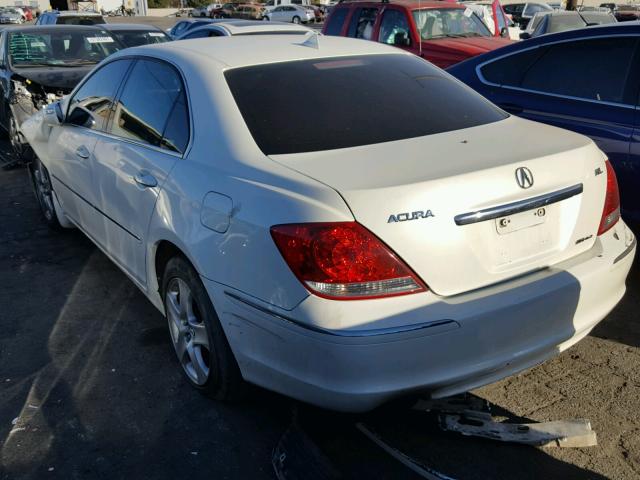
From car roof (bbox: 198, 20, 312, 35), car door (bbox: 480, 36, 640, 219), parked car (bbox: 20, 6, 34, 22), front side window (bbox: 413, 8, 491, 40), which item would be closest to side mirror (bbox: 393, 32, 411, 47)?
front side window (bbox: 413, 8, 491, 40)

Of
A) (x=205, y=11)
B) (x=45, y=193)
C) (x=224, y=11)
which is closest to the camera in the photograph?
(x=45, y=193)

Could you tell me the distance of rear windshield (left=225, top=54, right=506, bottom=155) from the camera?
9.36 feet

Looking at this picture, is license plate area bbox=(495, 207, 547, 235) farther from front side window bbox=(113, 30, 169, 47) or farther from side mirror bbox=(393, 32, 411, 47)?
front side window bbox=(113, 30, 169, 47)

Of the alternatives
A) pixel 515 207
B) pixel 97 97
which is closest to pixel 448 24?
pixel 97 97

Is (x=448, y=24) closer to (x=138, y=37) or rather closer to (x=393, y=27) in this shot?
(x=393, y=27)

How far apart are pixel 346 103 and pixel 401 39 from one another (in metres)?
6.89

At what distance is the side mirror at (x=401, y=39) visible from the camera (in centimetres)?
948

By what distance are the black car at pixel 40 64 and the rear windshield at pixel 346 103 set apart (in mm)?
5334

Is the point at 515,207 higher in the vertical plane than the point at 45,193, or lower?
higher

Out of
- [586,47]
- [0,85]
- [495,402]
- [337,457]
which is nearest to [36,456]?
[337,457]

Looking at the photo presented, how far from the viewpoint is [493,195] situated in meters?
2.40

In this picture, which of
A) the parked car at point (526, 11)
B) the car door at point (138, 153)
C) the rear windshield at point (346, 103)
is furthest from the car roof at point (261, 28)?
the parked car at point (526, 11)

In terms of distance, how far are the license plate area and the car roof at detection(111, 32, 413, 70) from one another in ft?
5.04

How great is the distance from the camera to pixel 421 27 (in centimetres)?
963
